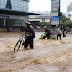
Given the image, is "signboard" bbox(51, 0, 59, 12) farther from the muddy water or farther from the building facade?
the building facade

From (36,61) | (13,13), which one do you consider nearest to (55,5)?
(36,61)

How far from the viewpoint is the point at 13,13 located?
51906mm

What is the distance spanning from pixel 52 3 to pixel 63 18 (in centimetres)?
4281

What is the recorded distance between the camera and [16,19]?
53.1 meters

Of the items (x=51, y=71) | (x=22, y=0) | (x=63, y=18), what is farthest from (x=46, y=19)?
(x=51, y=71)

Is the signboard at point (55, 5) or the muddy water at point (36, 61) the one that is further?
the signboard at point (55, 5)

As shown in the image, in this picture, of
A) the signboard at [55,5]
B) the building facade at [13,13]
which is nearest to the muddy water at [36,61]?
the signboard at [55,5]

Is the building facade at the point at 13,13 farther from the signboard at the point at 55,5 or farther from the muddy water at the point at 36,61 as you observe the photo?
the muddy water at the point at 36,61

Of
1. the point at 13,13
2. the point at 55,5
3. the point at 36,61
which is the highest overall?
the point at 13,13

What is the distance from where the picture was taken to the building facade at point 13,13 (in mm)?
49362

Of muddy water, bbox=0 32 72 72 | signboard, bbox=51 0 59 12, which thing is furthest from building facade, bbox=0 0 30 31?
muddy water, bbox=0 32 72 72

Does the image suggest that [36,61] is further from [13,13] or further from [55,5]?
[13,13]

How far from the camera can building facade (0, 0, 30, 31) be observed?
4936 centimetres

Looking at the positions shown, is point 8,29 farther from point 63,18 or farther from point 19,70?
point 19,70
